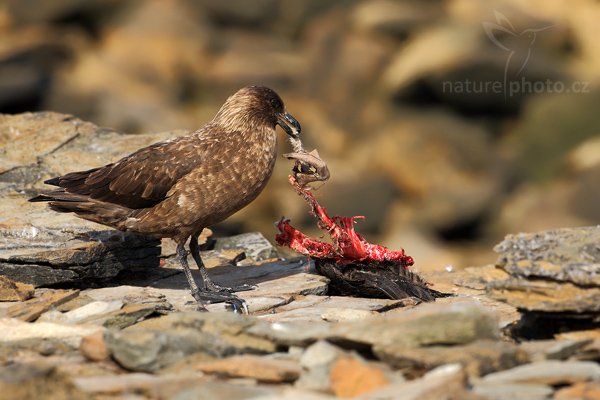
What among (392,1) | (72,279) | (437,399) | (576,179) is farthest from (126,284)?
(392,1)

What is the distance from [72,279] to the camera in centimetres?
791

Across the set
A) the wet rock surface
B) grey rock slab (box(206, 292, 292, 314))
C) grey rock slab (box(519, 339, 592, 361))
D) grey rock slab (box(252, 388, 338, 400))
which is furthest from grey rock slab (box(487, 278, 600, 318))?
grey rock slab (box(206, 292, 292, 314))

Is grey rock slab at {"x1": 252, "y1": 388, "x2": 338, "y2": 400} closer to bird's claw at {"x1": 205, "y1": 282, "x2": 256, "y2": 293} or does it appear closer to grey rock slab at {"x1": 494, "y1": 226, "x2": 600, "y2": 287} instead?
grey rock slab at {"x1": 494, "y1": 226, "x2": 600, "y2": 287}

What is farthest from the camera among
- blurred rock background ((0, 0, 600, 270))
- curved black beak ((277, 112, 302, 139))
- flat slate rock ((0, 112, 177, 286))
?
blurred rock background ((0, 0, 600, 270))

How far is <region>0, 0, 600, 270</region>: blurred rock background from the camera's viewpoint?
19.1 meters

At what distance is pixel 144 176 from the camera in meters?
8.05

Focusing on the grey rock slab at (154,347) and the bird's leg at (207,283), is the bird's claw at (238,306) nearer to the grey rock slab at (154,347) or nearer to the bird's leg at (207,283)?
the bird's leg at (207,283)

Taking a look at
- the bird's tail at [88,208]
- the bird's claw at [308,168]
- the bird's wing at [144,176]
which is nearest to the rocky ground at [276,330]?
the bird's tail at [88,208]

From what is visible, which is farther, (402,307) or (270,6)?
(270,6)

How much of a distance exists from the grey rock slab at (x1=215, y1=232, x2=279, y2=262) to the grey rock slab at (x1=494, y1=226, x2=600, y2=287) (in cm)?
341

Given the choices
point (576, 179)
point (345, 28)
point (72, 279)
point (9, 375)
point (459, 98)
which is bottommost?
point (9, 375)

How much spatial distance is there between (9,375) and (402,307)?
3239 millimetres

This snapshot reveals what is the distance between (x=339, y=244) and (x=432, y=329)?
8.18 feet

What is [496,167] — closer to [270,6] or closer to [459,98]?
[459,98]
